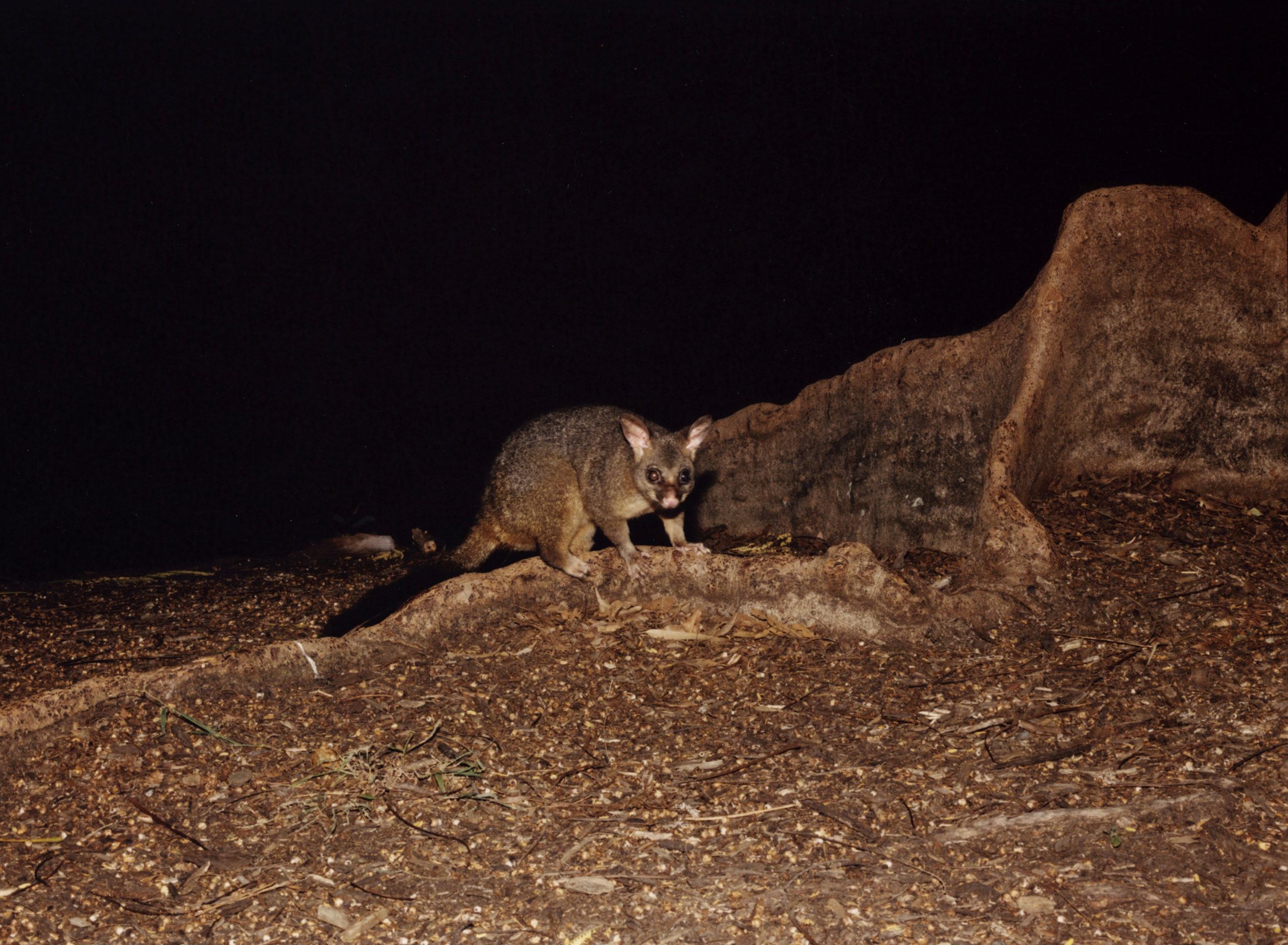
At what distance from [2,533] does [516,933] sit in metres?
8.62

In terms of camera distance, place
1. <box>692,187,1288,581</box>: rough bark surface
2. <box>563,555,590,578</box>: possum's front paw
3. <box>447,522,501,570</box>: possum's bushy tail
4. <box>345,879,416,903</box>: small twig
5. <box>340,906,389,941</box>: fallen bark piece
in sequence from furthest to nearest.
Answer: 1. <box>447,522,501,570</box>: possum's bushy tail
2. <box>692,187,1288,581</box>: rough bark surface
3. <box>563,555,590,578</box>: possum's front paw
4. <box>345,879,416,903</box>: small twig
5. <box>340,906,389,941</box>: fallen bark piece

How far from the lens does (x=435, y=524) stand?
9156 mm

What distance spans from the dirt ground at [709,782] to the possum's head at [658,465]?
0.64m

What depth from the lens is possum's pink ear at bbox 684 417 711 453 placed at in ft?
19.0

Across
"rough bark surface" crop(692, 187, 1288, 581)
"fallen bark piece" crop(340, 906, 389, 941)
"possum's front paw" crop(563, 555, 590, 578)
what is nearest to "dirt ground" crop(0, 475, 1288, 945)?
"fallen bark piece" crop(340, 906, 389, 941)

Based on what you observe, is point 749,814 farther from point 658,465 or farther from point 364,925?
point 658,465

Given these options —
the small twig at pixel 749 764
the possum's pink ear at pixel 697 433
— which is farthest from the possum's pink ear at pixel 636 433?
the small twig at pixel 749 764

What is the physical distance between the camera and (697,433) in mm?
5852

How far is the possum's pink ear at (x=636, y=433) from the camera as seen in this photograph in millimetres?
5508

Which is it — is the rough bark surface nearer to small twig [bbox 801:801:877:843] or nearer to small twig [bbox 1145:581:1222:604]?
small twig [bbox 1145:581:1222:604]

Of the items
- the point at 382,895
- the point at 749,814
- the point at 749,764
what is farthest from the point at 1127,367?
the point at 382,895

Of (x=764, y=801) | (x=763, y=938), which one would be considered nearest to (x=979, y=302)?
(x=764, y=801)

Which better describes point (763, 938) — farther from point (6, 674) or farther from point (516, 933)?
point (6, 674)

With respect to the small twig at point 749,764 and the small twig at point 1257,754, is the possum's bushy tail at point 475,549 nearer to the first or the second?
the small twig at point 749,764
